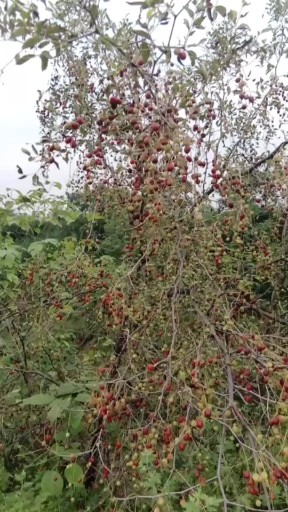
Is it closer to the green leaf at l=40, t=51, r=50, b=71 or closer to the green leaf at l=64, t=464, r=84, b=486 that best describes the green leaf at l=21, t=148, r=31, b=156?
the green leaf at l=40, t=51, r=50, b=71

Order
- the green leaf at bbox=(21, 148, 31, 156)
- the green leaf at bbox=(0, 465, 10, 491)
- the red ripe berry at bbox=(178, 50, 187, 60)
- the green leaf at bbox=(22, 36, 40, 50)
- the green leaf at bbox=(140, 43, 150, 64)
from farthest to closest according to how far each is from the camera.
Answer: the green leaf at bbox=(0, 465, 10, 491)
the green leaf at bbox=(21, 148, 31, 156)
the red ripe berry at bbox=(178, 50, 187, 60)
the green leaf at bbox=(140, 43, 150, 64)
the green leaf at bbox=(22, 36, 40, 50)

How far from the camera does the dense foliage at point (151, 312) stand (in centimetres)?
192

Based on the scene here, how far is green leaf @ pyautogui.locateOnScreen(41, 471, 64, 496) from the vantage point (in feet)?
9.02

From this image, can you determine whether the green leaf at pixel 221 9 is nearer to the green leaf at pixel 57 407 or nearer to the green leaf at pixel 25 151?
the green leaf at pixel 25 151

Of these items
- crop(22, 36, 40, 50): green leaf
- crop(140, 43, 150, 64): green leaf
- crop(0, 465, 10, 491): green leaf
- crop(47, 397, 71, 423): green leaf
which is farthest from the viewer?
crop(0, 465, 10, 491): green leaf

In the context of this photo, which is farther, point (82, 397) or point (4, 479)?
point (4, 479)

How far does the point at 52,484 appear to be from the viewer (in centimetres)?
276

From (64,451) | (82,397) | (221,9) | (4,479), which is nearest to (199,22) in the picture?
(221,9)

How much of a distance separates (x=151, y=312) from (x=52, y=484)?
953mm

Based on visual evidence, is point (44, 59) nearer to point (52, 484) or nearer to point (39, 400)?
point (39, 400)

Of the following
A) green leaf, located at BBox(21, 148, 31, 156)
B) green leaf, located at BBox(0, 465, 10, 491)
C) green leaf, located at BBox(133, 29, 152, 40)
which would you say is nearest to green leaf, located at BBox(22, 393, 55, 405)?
green leaf, located at BBox(0, 465, 10, 491)

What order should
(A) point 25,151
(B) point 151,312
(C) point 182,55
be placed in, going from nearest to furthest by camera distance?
(C) point 182,55 → (A) point 25,151 → (B) point 151,312

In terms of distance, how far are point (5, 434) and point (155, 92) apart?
1.98 metres

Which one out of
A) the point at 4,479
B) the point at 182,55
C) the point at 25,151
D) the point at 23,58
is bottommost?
the point at 4,479
